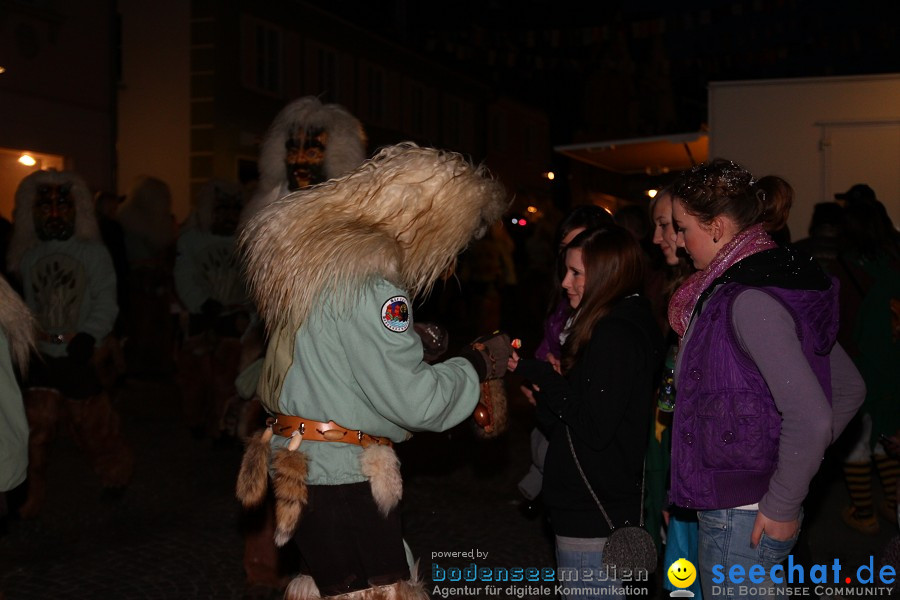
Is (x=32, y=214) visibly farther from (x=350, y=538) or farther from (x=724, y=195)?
(x=724, y=195)

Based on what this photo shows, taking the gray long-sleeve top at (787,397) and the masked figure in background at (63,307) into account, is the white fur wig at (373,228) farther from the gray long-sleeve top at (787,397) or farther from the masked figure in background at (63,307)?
the masked figure in background at (63,307)

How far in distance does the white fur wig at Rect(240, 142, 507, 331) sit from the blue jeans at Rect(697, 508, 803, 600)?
3.89 ft

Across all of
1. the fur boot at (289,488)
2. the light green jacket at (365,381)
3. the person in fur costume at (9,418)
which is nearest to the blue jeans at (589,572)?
the light green jacket at (365,381)

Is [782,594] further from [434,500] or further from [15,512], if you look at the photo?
[15,512]

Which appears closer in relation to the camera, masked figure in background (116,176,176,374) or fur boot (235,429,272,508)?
fur boot (235,429,272,508)

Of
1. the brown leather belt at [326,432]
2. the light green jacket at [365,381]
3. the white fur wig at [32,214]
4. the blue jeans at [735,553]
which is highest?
the white fur wig at [32,214]

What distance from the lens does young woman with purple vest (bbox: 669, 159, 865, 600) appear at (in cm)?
262

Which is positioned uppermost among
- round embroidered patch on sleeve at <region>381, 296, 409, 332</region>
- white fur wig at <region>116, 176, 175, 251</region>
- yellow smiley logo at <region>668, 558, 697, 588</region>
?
white fur wig at <region>116, 176, 175, 251</region>

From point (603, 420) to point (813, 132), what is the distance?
7143 mm

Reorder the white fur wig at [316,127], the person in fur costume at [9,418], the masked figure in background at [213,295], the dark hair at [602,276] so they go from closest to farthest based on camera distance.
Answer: the person in fur costume at [9,418], the dark hair at [602,276], the white fur wig at [316,127], the masked figure in background at [213,295]

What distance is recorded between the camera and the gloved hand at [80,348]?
5.93 meters

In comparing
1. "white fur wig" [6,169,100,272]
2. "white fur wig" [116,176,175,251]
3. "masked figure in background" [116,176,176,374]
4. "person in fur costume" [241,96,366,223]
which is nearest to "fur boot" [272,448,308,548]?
"person in fur costume" [241,96,366,223]

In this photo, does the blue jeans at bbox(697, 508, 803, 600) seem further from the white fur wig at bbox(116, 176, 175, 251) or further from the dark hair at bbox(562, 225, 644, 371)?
the white fur wig at bbox(116, 176, 175, 251)

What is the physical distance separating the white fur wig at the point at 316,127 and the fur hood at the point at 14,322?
192 centimetres
